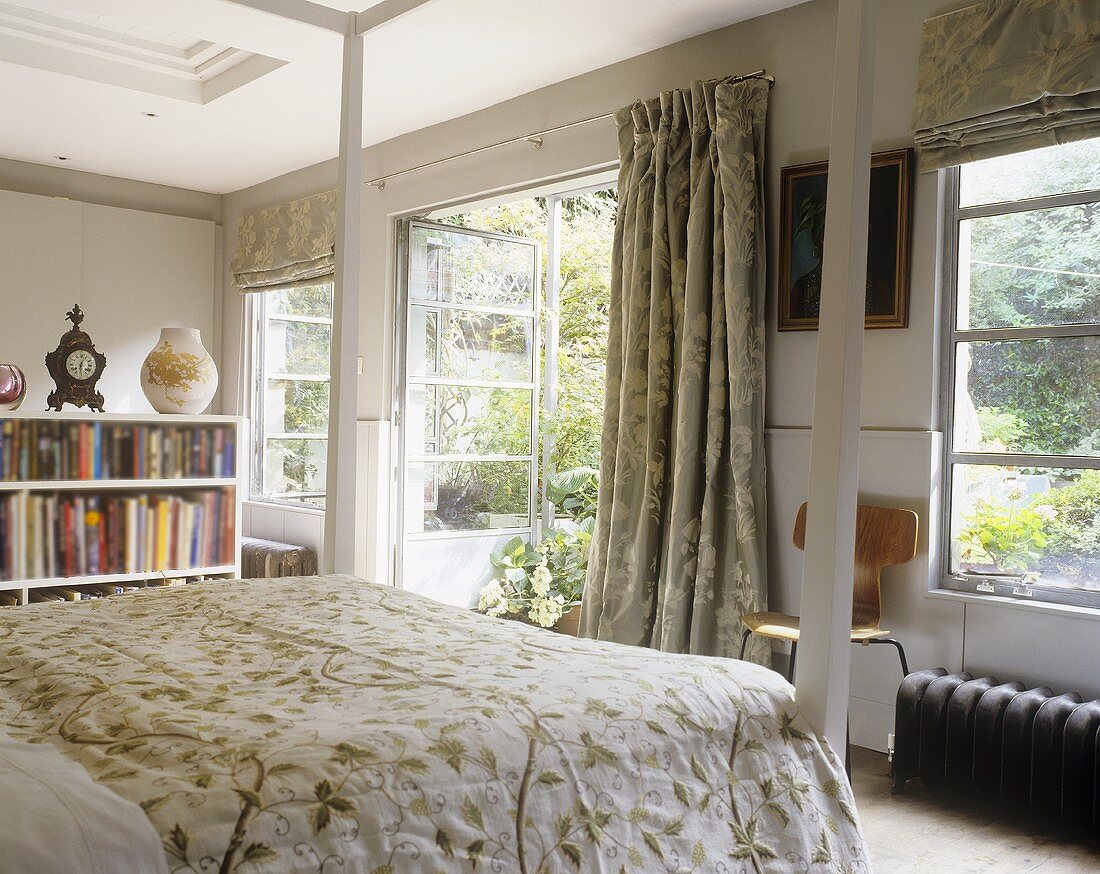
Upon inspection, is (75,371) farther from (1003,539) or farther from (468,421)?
(1003,539)

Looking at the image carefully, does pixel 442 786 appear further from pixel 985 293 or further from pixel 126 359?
pixel 126 359

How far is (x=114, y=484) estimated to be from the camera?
3939mm

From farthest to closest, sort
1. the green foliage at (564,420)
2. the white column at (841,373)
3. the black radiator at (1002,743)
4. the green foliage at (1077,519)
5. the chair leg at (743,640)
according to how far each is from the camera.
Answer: the green foliage at (564,420) < the chair leg at (743,640) < the green foliage at (1077,519) < the black radiator at (1002,743) < the white column at (841,373)

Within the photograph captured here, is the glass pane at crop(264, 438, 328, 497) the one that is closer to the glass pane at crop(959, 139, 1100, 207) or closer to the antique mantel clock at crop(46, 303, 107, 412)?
the antique mantel clock at crop(46, 303, 107, 412)

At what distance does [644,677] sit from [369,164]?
501cm

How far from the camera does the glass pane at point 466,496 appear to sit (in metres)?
5.77

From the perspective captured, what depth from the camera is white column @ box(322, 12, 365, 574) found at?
8.49ft

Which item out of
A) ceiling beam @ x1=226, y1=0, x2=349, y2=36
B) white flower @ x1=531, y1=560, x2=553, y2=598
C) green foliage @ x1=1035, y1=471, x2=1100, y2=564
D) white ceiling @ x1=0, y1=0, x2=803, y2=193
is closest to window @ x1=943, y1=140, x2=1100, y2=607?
green foliage @ x1=1035, y1=471, x2=1100, y2=564

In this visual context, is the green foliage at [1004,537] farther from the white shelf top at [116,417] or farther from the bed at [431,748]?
the white shelf top at [116,417]

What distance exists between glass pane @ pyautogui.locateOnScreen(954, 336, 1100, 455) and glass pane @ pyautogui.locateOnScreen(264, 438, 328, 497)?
411 centimetres

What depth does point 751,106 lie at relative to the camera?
3.85m

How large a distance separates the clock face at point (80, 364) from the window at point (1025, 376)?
11.1 ft

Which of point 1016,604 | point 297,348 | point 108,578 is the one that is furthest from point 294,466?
point 1016,604

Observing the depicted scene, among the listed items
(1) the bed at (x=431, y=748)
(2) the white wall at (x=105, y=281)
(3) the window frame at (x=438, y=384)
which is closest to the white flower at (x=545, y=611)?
(3) the window frame at (x=438, y=384)
